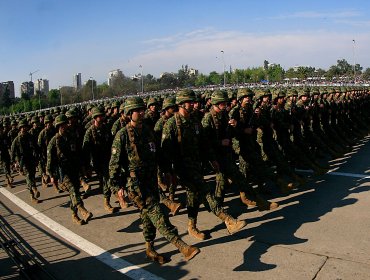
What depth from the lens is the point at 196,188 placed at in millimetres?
5715

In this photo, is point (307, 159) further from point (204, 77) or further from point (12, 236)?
point (204, 77)

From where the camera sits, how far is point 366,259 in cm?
459

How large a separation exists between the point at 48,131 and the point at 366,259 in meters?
8.07

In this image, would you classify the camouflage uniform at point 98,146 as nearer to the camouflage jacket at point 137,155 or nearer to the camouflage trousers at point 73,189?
the camouflage trousers at point 73,189

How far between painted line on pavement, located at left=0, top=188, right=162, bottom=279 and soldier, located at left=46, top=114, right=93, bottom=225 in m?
0.46

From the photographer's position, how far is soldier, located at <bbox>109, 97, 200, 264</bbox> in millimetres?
5137

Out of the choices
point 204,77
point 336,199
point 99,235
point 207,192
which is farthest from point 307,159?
point 204,77

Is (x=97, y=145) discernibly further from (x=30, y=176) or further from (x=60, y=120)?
(x=30, y=176)

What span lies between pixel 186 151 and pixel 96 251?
197 cm

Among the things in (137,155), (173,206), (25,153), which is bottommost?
(173,206)

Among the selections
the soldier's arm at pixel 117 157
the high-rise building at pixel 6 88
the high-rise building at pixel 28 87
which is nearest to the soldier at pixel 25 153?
the soldier's arm at pixel 117 157

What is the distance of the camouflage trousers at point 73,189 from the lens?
23.4 feet

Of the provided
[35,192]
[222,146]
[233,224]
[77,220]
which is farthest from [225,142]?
[35,192]

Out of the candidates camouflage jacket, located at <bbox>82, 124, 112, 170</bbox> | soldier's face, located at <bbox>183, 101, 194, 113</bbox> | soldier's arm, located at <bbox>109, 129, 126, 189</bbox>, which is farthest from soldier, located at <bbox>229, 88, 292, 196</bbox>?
camouflage jacket, located at <bbox>82, 124, 112, 170</bbox>
